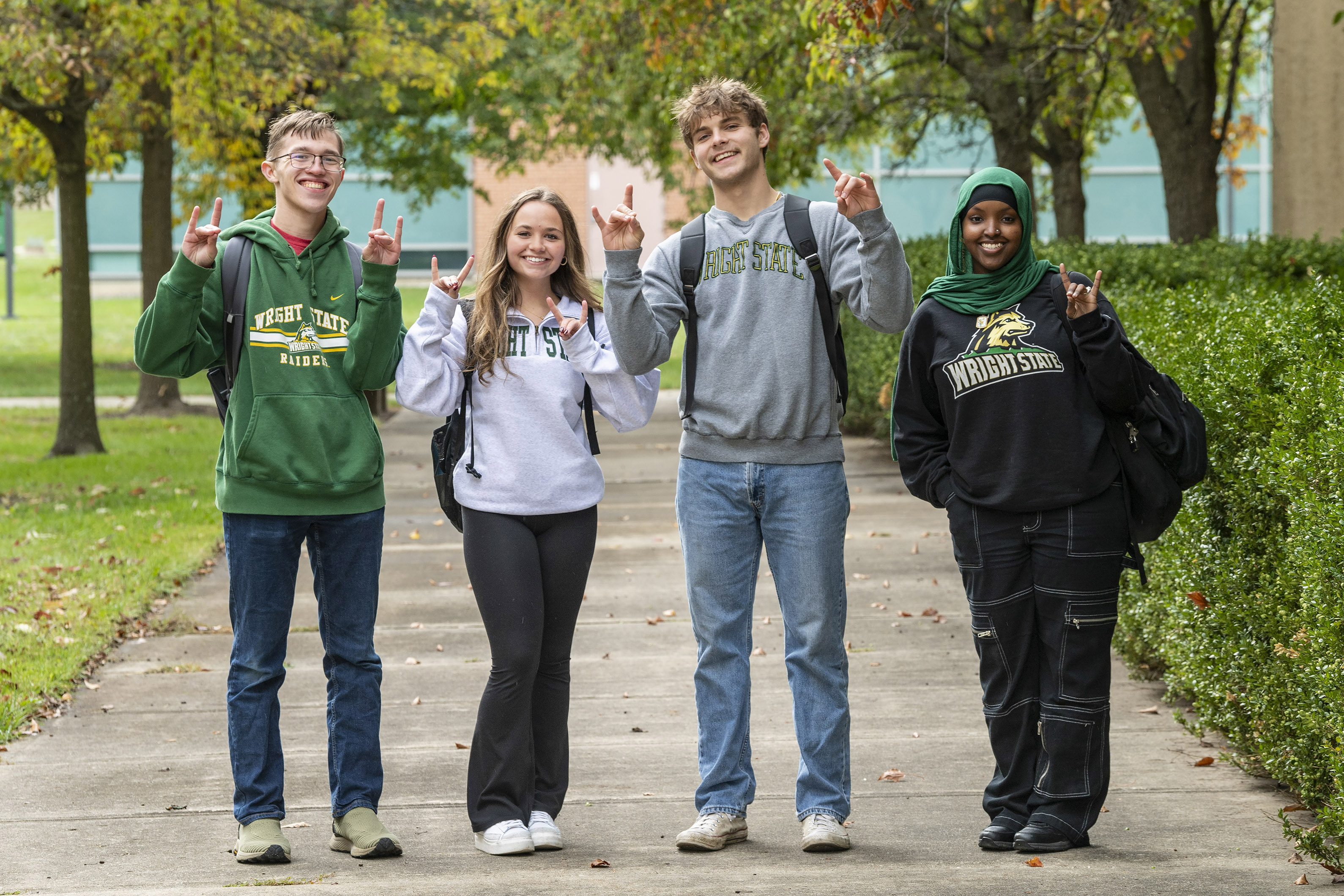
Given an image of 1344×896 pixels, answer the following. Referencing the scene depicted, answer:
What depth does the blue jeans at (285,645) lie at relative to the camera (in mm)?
3930

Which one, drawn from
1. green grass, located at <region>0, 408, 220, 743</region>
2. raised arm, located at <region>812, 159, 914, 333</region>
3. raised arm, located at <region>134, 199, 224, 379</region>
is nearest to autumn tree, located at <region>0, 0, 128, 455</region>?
green grass, located at <region>0, 408, 220, 743</region>

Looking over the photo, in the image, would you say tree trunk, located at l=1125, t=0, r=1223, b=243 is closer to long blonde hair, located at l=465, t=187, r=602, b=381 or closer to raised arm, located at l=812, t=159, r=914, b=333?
raised arm, located at l=812, t=159, r=914, b=333

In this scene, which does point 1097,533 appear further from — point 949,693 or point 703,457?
point 949,693

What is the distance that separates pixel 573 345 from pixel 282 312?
2.64 feet

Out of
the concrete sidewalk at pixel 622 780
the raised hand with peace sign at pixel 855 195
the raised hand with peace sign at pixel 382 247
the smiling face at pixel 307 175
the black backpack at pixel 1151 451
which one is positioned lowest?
the concrete sidewalk at pixel 622 780

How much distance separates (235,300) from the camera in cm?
395

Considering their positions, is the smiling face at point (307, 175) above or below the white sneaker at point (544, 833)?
above

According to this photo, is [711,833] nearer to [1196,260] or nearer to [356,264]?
[356,264]

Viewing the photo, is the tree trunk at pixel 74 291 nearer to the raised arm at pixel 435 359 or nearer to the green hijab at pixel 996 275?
the raised arm at pixel 435 359

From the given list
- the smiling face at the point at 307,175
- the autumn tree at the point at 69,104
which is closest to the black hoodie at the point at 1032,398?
the smiling face at the point at 307,175

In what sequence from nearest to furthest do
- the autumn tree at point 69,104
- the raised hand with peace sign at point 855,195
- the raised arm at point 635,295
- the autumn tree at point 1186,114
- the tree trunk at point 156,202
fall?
the raised hand with peace sign at point 855,195, the raised arm at point 635,295, the autumn tree at point 69,104, the autumn tree at point 1186,114, the tree trunk at point 156,202

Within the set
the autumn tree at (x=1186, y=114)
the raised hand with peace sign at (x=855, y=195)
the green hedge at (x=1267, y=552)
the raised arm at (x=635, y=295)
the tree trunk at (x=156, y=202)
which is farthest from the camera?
the tree trunk at (x=156, y=202)

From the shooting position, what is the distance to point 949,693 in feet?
18.7

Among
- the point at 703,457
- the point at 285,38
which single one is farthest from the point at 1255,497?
the point at 285,38
